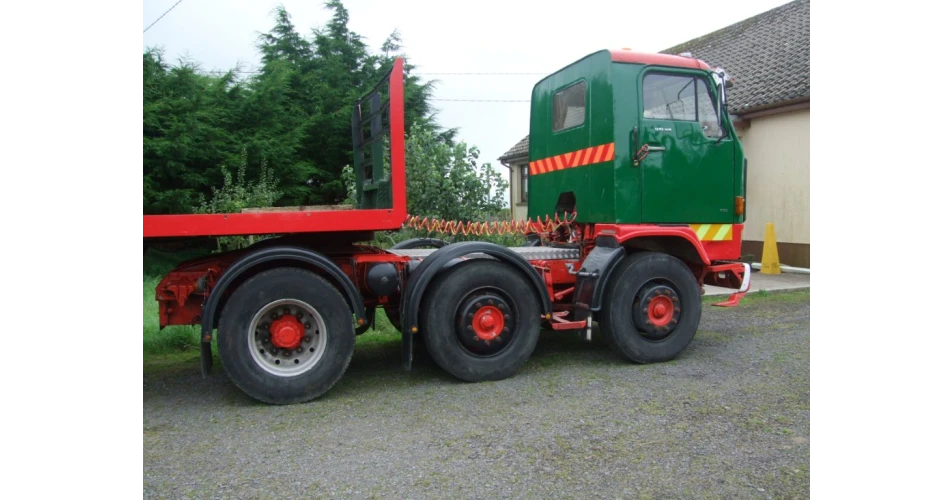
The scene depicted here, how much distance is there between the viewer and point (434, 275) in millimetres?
4922

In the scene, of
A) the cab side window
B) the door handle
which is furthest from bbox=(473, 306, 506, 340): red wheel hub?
the cab side window

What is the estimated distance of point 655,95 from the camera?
564cm

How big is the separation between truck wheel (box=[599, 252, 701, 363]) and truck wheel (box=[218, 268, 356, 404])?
2251 mm

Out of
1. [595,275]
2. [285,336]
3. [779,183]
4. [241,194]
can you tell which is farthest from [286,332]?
[779,183]

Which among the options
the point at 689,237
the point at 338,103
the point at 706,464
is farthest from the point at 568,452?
the point at 338,103

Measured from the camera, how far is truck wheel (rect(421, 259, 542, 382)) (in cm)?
494

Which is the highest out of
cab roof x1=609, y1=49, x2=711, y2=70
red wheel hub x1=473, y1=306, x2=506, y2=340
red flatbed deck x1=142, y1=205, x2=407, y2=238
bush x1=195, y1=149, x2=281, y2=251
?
cab roof x1=609, y1=49, x2=711, y2=70

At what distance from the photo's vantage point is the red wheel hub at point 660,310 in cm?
564

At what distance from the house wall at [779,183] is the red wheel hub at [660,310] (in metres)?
6.89

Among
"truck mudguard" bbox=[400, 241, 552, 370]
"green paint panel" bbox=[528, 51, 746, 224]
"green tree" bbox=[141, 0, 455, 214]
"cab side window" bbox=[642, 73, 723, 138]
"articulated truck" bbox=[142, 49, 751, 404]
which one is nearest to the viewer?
"articulated truck" bbox=[142, 49, 751, 404]

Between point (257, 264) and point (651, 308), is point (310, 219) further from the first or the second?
point (651, 308)

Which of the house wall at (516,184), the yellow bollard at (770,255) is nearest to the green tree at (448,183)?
the yellow bollard at (770,255)

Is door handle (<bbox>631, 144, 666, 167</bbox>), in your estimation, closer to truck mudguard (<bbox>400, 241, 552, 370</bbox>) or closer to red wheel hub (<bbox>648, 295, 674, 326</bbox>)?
red wheel hub (<bbox>648, 295, 674, 326</bbox>)

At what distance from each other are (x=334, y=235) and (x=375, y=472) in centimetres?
205
